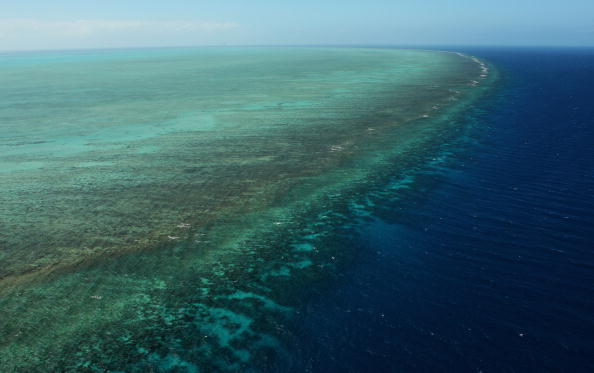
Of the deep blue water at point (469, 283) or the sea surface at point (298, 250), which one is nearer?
the deep blue water at point (469, 283)

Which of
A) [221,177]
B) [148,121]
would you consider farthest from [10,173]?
[148,121]

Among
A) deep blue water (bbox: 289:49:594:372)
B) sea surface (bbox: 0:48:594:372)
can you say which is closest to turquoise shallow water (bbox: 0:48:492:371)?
sea surface (bbox: 0:48:594:372)

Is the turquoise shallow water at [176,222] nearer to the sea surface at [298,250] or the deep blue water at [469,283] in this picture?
the sea surface at [298,250]

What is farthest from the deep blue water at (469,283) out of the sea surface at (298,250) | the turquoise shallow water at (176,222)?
the turquoise shallow water at (176,222)

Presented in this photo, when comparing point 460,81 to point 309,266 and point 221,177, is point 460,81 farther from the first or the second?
point 309,266

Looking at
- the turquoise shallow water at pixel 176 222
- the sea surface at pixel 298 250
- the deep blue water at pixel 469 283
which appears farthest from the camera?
the turquoise shallow water at pixel 176 222
